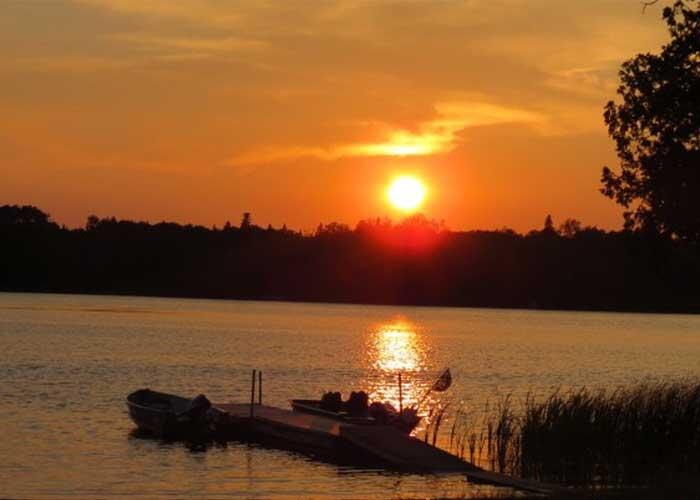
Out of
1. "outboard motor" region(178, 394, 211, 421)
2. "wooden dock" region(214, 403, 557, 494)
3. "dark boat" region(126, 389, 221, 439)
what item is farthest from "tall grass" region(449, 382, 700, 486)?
"outboard motor" region(178, 394, 211, 421)

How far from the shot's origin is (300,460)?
38656 millimetres

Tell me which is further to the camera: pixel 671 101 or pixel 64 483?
pixel 671 101

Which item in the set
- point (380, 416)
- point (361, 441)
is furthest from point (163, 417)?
point (361, 441)

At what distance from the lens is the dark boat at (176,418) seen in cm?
4366

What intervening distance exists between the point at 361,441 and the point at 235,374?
40383 mm

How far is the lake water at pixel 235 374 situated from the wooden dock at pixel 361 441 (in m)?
0.64

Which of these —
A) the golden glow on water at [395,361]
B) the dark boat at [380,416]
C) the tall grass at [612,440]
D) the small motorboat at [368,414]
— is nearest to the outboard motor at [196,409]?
the small motorboat at [368,414]

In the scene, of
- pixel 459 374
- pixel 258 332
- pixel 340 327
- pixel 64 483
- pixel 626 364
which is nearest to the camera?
pixel 64 483

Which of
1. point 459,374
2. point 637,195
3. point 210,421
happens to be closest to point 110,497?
point 210,421

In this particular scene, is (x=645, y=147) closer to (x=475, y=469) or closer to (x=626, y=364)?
(x=475, y=469)

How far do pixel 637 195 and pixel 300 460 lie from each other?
1302cm

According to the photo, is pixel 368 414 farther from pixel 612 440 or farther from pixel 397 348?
pixel 397 348

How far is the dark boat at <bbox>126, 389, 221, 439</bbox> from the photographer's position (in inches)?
1719

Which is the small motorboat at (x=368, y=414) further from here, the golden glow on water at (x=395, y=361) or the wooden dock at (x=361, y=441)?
the golden glow on water at (x=395, y=361)
